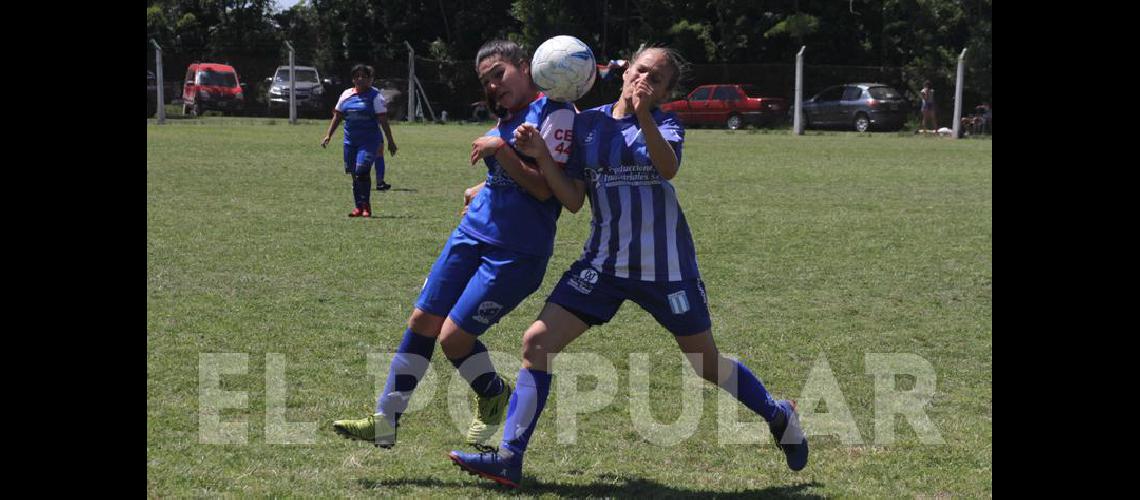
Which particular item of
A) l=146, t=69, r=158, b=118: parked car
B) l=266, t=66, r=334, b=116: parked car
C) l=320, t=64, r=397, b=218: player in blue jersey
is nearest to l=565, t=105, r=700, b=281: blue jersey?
l=320, t=64, r=397, b=218: player in blue jersey

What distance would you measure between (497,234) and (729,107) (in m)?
36.0

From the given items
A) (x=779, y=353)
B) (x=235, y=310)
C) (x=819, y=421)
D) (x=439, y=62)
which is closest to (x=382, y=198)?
(x=235, y=310)

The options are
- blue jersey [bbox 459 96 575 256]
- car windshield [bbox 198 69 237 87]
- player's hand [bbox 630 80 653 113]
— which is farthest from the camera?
car windshield [bbox 198 69 237 87]

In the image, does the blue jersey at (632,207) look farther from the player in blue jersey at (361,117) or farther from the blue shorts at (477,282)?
the player in blue jersey at (361,117)

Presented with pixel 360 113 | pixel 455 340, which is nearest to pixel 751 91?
pixel 360 113

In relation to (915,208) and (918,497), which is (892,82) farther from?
(918,497)

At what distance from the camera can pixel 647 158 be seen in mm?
4605

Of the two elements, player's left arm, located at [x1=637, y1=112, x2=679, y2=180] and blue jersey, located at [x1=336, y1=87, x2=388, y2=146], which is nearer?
player's left arm, located at [x1=637, y1=112, x2=679, y2=180]

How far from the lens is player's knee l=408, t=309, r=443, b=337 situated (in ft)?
16.6

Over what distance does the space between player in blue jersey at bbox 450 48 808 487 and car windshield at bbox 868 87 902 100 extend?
3541 centimetres

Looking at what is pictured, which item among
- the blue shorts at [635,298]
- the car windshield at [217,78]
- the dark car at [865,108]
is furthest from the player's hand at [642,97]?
the car windshield at [217,78]

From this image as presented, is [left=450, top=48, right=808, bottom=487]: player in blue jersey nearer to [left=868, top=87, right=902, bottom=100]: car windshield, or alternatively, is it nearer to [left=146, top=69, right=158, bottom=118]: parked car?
[left=146, top=69, right=158, bottom=118]: parked car

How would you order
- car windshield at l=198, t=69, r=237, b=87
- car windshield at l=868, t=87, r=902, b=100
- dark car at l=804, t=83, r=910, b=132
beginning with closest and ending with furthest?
dark car at l=804, t=83, r=910, b=132, car windshield at l=868, t=87, r=902, b=100, car windshield at l=198, t=69, r=237, b=87

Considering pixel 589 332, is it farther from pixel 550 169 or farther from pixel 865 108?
pixel 865 108
